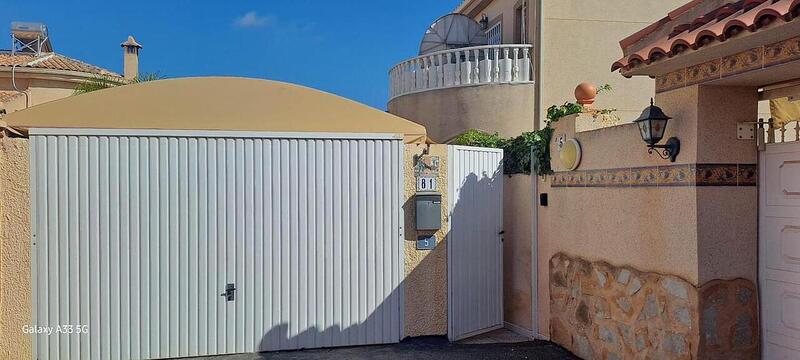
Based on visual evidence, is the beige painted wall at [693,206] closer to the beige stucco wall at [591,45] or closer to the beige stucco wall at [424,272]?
the beige stucco wall at [424,272]

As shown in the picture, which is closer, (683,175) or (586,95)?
(683,175)

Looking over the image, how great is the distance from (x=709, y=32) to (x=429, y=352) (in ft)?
16.5

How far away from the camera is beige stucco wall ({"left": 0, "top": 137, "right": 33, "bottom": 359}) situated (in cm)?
676

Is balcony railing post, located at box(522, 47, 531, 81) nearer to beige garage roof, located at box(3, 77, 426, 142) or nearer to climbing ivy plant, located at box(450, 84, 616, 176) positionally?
climbing ivy plant, located at box(450, 84, 616, 176)

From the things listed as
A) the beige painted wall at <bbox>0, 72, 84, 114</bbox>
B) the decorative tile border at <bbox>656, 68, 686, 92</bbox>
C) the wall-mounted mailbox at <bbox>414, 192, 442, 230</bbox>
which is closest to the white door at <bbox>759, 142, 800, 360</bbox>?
the decorative tile border at <bbox>656, 68, 686, 92</bbox>

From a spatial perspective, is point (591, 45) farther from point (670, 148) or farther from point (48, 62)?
point (48, 62)

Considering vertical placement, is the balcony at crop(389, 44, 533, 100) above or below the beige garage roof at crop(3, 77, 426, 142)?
above

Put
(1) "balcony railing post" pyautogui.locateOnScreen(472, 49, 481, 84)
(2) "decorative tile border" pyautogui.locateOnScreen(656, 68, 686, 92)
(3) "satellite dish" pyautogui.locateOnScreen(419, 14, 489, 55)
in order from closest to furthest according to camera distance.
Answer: (2) "decorative tile border" pyautogui.locateOnScreen(656, 68, 686, 92), (1) "balcony railing post" pyautogui.locateOnScreen(472, 49, 481, 84), (3) "satellite dish" pyautogui.locateOnScreen(419, 14, 489, 55)

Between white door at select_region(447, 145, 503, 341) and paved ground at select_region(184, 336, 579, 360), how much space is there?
1.33ft

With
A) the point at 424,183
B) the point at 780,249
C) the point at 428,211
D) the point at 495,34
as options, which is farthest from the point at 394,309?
the point at 495,34

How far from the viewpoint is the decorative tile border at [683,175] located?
521cm

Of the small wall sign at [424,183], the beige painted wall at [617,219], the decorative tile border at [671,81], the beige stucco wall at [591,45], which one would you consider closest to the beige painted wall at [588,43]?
the beige stucco wall at [591,45]

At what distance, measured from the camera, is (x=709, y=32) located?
4352mm

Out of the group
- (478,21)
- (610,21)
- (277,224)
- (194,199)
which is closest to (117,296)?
(194,199)
